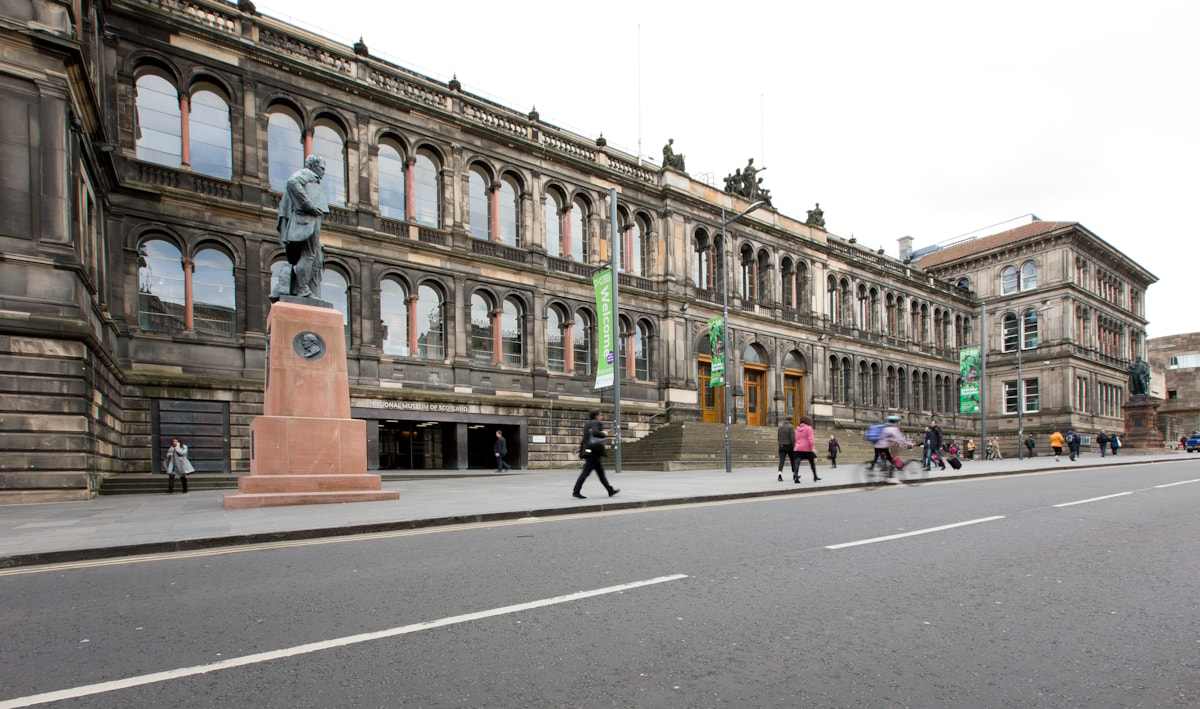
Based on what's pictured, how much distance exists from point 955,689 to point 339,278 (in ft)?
75.9

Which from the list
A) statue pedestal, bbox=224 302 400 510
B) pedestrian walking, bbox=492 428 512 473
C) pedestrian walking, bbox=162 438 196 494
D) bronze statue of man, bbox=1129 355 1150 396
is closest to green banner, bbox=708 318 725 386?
pedestrian walking, bbox=492 428 512 473

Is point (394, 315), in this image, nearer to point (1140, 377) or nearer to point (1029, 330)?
point (1140, 377)

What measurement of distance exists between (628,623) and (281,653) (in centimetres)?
202

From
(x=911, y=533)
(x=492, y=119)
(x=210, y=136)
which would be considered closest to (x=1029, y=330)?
(x=492, y=119)

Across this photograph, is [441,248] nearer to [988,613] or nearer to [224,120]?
[224,120]

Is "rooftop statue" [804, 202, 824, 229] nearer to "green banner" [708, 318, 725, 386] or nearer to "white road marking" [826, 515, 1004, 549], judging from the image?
"green banner" [708, 318, 725, 386]

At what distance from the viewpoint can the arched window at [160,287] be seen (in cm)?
1978

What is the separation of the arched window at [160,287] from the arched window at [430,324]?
7403 mm

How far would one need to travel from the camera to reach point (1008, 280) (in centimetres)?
5844

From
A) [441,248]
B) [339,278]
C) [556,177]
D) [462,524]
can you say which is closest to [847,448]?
[556,177]

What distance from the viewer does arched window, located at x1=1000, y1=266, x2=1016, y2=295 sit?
58188 millimetres

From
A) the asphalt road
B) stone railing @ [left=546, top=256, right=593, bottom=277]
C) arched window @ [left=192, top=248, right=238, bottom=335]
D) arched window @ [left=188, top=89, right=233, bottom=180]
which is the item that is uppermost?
arched window @ [left=188, top=89, right=233, bottom=180]

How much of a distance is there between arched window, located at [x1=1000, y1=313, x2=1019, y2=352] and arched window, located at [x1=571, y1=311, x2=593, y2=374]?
45.3 metres

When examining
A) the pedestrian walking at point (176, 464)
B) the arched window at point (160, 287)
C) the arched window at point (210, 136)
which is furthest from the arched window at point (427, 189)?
the pedestrian walking at point (176, 464)
